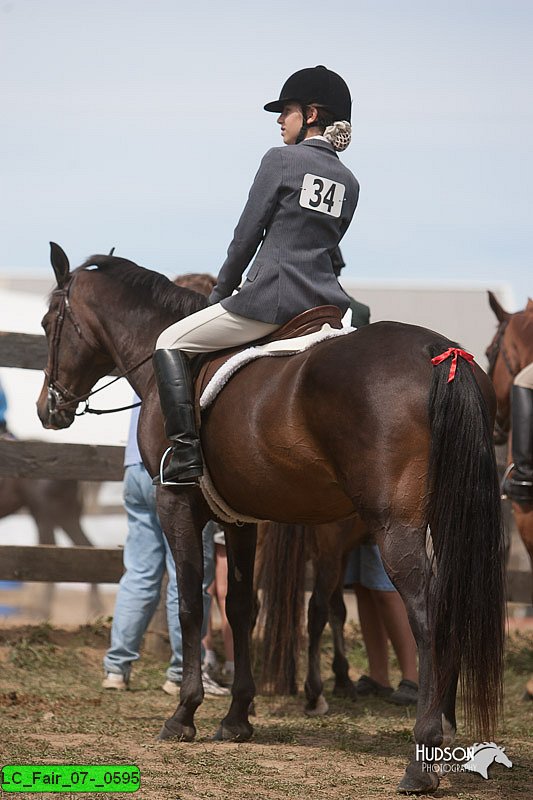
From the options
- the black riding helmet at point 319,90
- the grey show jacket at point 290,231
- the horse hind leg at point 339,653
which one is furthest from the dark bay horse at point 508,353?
the black riding helmet at point 319,90

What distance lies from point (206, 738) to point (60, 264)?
8.84 feet

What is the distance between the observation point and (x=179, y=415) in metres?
4.91

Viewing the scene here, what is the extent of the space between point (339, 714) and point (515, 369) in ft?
8.51

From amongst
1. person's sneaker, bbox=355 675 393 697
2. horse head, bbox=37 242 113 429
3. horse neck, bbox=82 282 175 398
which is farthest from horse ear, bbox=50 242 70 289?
person's sneaker, bbox=355 675 393 697

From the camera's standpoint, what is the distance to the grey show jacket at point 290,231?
4.80 m

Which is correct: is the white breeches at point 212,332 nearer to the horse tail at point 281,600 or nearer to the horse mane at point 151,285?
the horse mane at point 151,285

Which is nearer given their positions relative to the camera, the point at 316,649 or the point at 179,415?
the point at 179,415

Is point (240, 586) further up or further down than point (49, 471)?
further down

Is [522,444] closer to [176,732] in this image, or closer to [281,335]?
[281,335]

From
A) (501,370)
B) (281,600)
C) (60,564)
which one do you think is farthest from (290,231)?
(60,564)

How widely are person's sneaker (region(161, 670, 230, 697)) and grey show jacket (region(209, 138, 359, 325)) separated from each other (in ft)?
10.0

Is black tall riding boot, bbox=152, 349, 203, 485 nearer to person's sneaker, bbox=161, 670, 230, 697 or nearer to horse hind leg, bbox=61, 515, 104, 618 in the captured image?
person's sneaker, bbox=161, 670, 230, 697

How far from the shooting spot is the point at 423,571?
4.09 meters

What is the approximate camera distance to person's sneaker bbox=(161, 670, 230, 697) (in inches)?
271
